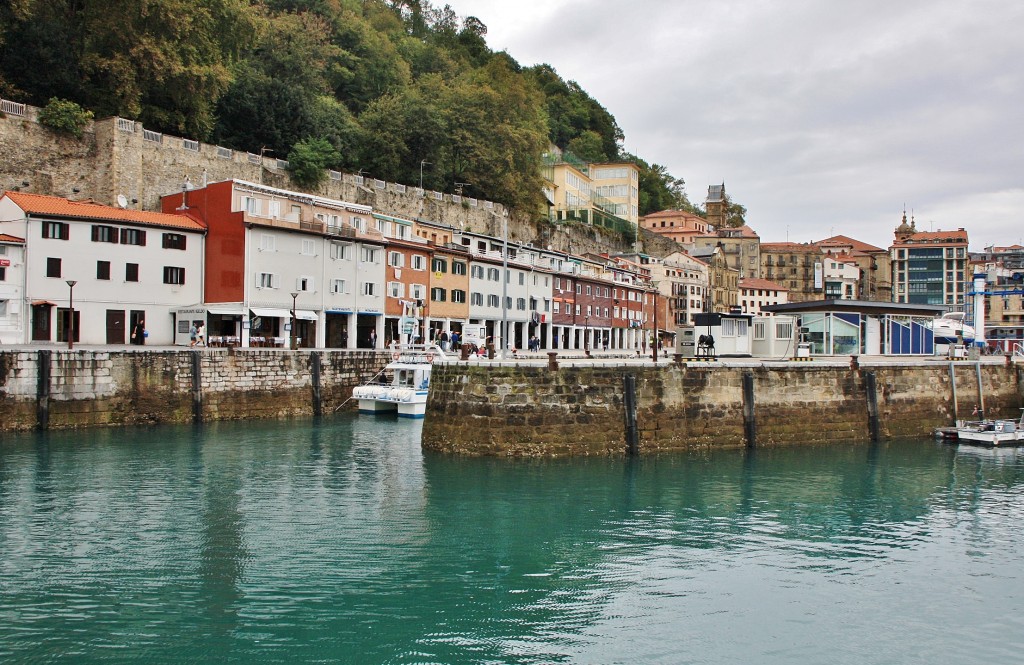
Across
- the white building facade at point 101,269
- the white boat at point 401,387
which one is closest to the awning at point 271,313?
the white building facade at point 101,269

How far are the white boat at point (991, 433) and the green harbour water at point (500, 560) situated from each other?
20.4 feet

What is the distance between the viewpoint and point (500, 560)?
17.4 m

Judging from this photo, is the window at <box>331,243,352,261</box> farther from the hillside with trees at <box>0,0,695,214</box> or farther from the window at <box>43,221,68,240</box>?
the window at <box>43,221,68,240</box>

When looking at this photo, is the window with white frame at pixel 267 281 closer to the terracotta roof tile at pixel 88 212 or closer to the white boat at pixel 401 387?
the terracotta roof tile at pixel 88 212

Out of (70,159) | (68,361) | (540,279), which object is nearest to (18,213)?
(70,159)

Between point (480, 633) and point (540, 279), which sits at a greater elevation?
point (540, 279)

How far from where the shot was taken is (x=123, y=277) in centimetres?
4469

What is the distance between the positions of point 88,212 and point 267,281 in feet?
35.0

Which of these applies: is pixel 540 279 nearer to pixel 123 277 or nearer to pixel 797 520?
pixel 123 277

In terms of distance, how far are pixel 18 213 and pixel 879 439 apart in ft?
146

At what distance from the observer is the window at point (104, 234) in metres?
43.3

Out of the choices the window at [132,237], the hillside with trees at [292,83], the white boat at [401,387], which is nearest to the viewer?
the white boat at [401,387]

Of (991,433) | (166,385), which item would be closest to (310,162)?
(166,385)

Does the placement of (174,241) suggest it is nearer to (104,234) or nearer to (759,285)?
(104,234)
